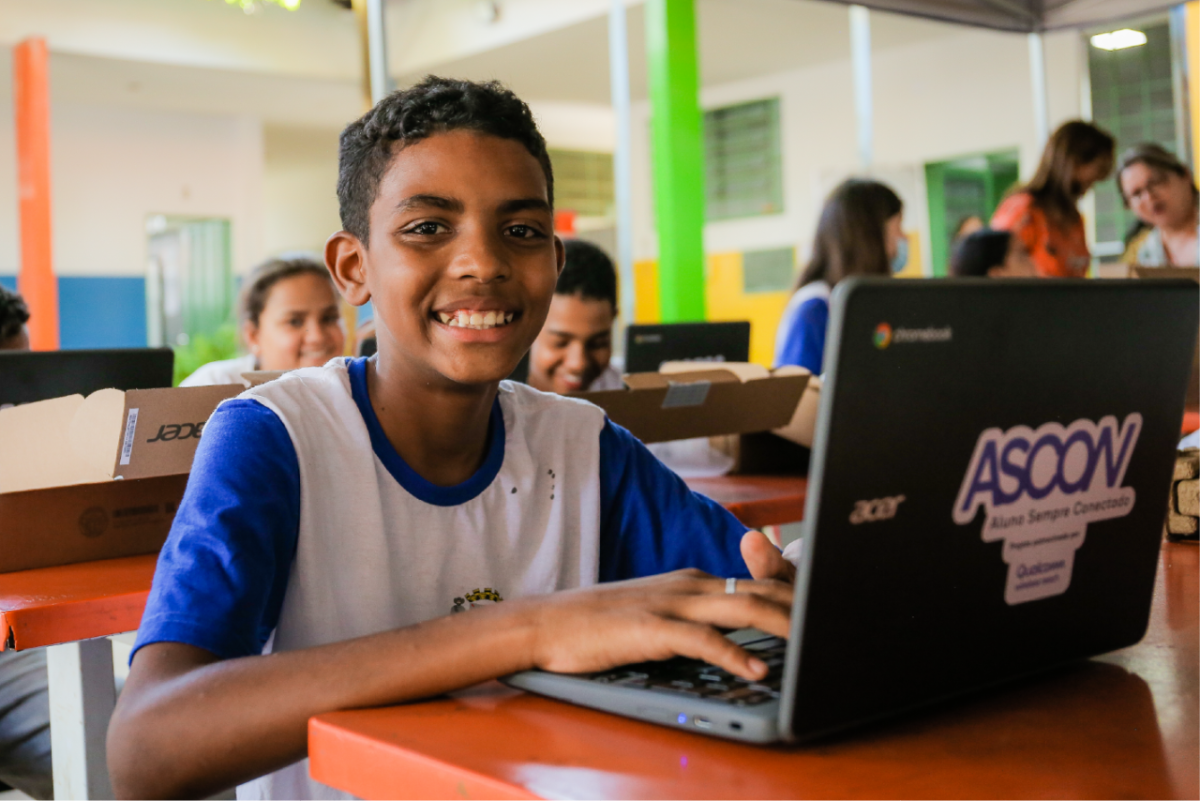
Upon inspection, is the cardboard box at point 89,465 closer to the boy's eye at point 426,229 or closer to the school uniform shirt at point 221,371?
the boy's eye at point 426,229

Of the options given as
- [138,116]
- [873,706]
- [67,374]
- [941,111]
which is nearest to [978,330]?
[873,706]

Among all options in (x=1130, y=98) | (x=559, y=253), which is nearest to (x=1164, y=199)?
(x=1130, y=98)

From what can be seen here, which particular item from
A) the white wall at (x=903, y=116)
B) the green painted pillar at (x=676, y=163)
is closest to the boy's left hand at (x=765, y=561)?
the green painted pillar at (x=676, y=163)

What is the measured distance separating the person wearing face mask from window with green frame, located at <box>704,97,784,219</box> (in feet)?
16.3

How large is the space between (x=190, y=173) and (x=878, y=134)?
5.56m

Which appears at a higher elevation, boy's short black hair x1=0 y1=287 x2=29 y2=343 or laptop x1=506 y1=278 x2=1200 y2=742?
boy's short black hair x1=0 y1=287 x2=29 y2=343

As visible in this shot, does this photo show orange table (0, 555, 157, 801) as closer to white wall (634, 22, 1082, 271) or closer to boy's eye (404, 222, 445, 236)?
boy's eye (404, 222, 445, 236)

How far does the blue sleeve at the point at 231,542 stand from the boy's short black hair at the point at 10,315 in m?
1.72

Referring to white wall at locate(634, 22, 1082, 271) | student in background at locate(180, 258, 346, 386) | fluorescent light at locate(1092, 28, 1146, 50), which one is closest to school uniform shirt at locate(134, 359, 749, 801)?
student in background at locate(180, 258, 346, 386)

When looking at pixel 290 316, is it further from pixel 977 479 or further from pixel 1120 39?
pixel 1120 39

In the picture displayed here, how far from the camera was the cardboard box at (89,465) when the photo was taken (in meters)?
1.35

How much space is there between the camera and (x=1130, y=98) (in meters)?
6.92

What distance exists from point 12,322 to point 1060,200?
3383 millimetres

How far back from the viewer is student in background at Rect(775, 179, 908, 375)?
306 centimetres
